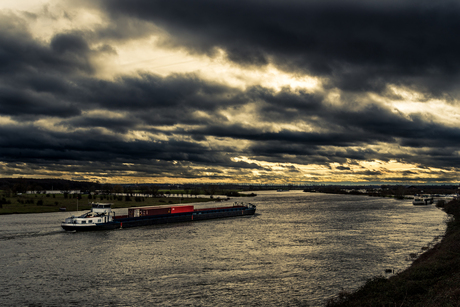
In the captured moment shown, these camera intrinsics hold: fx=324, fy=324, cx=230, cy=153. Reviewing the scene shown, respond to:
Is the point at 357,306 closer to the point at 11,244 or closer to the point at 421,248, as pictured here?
the point at 421,248

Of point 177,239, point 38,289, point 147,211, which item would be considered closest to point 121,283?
point 38,289

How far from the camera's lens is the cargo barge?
257ft

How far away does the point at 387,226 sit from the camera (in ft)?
270

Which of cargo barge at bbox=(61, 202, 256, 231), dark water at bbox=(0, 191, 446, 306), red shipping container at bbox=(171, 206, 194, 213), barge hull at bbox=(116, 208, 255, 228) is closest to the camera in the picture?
dark water at bbox=(0, 191, 446, 306)

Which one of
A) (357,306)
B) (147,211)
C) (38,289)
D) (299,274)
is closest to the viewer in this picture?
(357,306)

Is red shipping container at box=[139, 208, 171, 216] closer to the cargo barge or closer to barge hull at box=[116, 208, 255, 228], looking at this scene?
the cargo barge

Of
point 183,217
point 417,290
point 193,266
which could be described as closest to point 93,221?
point 183,217

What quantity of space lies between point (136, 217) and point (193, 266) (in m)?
52.2

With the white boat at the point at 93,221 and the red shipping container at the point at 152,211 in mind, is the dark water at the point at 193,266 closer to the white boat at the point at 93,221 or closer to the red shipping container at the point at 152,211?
the white boat at the point at 93,221

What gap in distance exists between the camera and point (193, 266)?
43.1 m

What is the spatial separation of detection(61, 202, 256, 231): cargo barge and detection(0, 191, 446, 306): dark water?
19.3 ft

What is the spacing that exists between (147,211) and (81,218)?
78.0ft

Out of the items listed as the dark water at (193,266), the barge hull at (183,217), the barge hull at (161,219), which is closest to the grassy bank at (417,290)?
the dark water at (193,266)

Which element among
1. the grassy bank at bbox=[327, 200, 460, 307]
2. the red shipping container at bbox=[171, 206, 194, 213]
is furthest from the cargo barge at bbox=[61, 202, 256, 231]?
the grassy bank at bbox=[327, 200, 460, 307]
